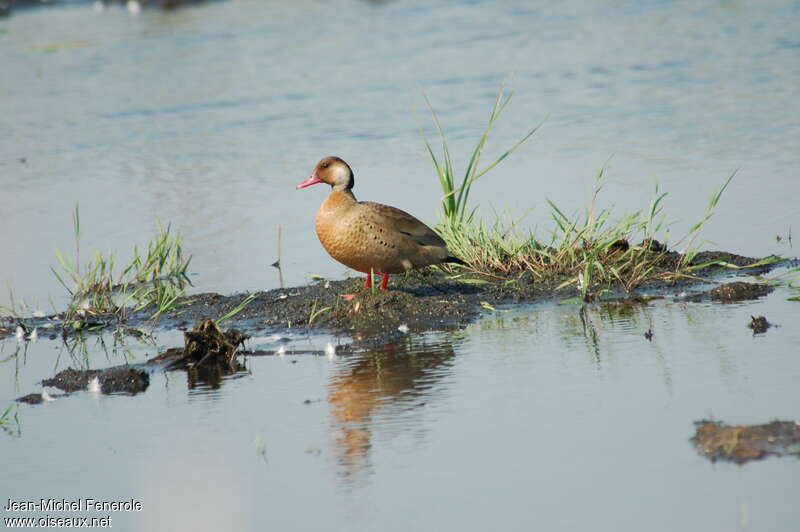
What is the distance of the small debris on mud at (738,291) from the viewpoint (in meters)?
7.48

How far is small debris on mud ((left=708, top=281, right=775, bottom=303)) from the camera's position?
7480mm

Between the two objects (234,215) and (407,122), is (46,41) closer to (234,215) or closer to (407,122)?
(407,122)

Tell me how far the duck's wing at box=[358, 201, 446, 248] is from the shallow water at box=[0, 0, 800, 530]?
0.68 metres

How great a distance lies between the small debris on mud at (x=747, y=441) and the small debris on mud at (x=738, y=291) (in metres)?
2.46

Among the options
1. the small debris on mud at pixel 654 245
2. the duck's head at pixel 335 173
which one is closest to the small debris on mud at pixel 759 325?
the small debris on mud at pixel 654 245

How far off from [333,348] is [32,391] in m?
1.65

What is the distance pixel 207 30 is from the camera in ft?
80.0

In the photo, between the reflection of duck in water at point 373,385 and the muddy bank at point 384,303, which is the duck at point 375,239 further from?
the reflection of duck in water at point 373,385

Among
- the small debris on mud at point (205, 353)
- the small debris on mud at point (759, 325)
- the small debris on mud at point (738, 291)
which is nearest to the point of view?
the small debris on mud at point (759, 325)

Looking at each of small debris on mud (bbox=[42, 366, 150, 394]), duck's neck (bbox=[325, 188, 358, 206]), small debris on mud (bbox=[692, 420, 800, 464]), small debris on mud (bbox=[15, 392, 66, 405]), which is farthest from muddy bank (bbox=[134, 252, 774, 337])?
small debris on mud (bbox=[692, 420, 800, 464])

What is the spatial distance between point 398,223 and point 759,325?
91.9 inches

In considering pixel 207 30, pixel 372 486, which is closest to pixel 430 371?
pixel 372 486

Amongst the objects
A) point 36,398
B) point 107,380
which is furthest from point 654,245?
point 36,398

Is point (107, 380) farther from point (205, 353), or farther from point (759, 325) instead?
point (759, 325)
